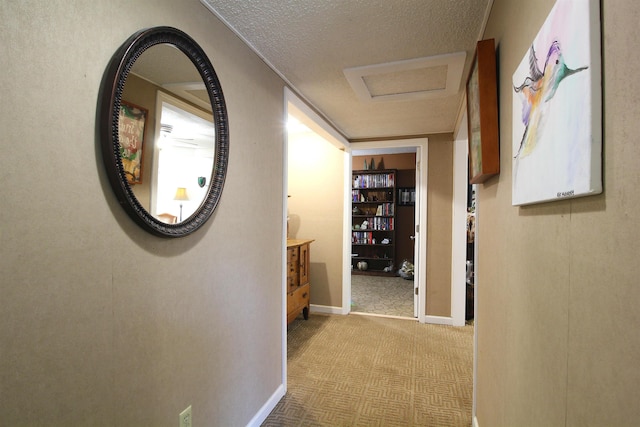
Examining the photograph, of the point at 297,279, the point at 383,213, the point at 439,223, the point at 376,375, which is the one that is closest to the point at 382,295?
the point at 439,223

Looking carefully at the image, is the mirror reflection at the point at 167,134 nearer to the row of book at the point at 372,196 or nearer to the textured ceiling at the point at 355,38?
the textured ceiling at the point at 355,38

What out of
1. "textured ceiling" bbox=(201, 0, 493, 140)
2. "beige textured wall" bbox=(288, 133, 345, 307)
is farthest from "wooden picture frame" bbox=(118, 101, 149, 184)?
"beige textured wall" bbox=(288, 133, 345, 307)

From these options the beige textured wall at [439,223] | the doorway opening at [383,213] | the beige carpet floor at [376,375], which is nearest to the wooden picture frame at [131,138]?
the beige carpet floor at [376,375]

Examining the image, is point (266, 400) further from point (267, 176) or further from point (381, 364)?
point (267, 176)

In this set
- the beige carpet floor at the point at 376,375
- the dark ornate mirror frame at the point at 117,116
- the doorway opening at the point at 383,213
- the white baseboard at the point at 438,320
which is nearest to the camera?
the dark ornate mirror frame at the point at 117,116

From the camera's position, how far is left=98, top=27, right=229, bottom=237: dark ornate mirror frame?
91cm

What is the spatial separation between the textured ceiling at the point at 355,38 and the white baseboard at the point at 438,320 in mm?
2349

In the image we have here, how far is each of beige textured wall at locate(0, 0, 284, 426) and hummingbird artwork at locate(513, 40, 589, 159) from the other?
119cm

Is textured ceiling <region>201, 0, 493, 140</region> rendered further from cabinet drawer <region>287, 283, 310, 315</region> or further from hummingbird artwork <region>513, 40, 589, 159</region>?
cabinet drawer <region>287, 283, 310, 315</region>

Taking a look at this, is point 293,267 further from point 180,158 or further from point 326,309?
point 180,158

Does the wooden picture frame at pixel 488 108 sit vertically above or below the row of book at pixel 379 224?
above

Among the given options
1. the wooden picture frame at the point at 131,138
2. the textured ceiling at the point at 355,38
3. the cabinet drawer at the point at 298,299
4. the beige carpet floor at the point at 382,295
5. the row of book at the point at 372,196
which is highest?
the textured ceiling at the point at 355,38

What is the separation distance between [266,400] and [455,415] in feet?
3.91

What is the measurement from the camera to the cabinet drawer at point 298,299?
3.03 meters
